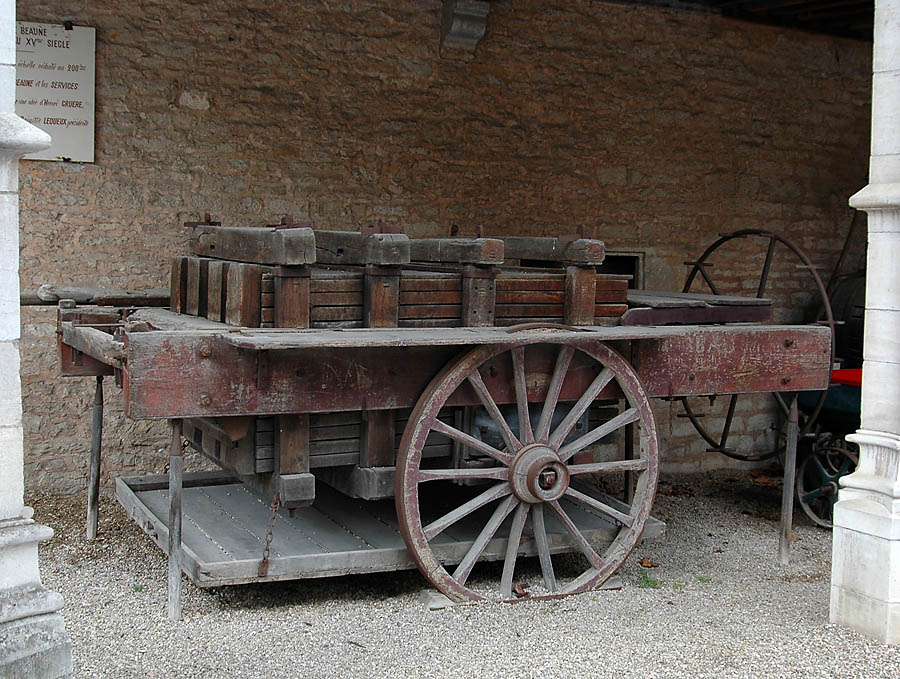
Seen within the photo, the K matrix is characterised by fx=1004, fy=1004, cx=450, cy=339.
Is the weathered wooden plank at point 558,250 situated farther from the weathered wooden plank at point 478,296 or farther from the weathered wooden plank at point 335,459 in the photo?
the weathered wooden plank at point 335,459

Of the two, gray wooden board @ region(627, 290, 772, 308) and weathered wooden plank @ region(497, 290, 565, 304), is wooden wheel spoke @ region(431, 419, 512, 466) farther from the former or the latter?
gray wooden board @ region(627, 290, 772, 308)

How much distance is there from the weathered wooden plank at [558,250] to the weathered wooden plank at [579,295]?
0.06 m

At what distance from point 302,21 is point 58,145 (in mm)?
1840

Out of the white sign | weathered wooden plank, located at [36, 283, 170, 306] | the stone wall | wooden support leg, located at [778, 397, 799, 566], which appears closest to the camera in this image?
weathered wooden plank, located at [36, 283, 170, 306]

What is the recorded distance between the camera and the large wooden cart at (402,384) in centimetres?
423

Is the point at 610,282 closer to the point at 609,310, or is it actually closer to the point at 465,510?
the point at 609,310

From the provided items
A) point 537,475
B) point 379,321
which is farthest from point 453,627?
point 379,321

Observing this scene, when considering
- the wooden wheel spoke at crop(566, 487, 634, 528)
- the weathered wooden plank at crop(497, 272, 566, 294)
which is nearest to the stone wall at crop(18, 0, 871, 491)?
the weathered wooden plank at crop(497, 272, 566, 294)

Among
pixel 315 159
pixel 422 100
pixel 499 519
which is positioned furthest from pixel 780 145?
pixel 499 519

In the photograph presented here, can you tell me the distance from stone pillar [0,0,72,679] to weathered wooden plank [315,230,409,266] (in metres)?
1.64

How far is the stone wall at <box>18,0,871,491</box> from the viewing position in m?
6.46

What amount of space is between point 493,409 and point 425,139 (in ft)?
10.8

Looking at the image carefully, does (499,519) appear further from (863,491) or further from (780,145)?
(780,145)

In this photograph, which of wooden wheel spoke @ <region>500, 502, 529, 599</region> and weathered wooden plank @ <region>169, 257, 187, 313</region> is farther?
weathered wooden plank @ <region>169, 257, 187, 313</region>
